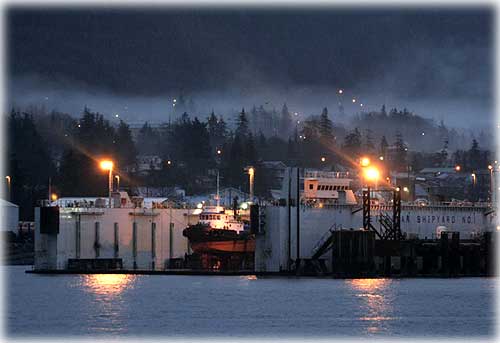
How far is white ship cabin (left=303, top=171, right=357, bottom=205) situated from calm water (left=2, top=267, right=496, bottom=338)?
7763 mm

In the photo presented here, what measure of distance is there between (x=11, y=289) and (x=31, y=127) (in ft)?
338

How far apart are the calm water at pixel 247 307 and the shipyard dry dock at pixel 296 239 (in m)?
1.32

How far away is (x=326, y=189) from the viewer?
84.1m

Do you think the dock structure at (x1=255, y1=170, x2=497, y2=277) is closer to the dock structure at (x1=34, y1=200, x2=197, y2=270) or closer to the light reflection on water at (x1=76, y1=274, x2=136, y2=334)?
the light reflection on water at (x1=76, y1=274, x2=136, y2=334)

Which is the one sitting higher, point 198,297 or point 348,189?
point 348,189

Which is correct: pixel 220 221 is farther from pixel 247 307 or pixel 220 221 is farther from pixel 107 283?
pixel 247 307

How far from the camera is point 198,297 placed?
66500 millimetres

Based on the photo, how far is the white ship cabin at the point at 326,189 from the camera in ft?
269

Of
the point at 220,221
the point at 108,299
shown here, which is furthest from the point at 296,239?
the point at 108,299

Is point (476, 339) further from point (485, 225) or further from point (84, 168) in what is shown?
point (84, 168)

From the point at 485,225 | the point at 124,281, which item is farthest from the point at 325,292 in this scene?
the point at 485,225

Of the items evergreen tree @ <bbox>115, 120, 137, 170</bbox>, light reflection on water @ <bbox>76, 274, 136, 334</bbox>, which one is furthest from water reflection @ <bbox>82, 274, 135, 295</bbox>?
evergreen tree @ <bbox>115, 120, 137, 170</bbox>

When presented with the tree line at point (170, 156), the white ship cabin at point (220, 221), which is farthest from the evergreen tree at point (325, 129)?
the white ship cabin at point (220, 221)

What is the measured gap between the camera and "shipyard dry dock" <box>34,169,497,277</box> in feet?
247
